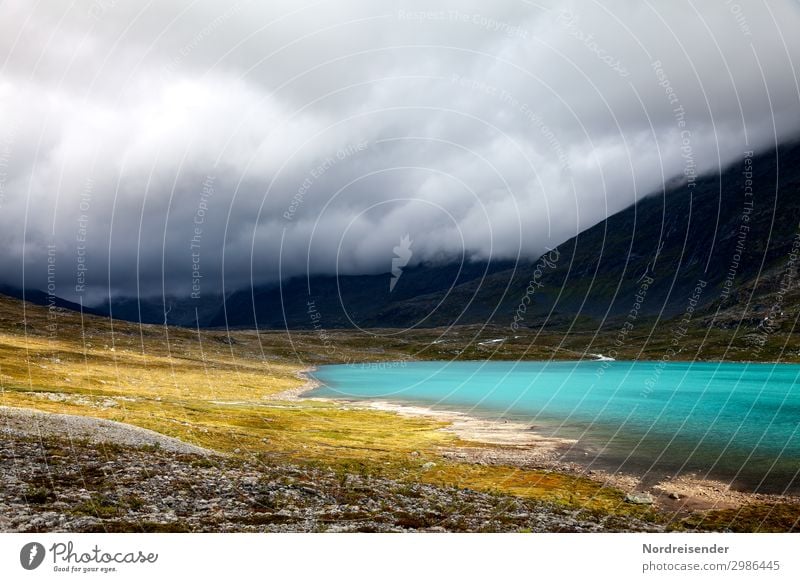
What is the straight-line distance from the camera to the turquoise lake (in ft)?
145

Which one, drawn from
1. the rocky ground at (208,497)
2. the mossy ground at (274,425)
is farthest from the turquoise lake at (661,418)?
the rocky ground at (208,497)

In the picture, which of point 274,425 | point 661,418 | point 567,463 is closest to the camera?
point 567,463

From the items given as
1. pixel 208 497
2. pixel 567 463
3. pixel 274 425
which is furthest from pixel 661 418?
pixel 208 497

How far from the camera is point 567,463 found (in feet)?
148

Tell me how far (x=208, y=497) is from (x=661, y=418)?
221 feet

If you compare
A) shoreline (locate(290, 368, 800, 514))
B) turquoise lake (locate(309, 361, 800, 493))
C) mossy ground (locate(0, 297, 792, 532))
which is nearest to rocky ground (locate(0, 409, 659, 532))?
mossy ground (locate(0, 297, 792, 532))

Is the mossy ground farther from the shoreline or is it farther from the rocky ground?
the rocky ground

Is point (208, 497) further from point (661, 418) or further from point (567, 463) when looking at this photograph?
point (661, 418)

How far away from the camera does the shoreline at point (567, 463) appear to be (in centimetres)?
3419

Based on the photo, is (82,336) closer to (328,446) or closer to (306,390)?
(306,390)

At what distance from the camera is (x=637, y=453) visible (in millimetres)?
49625

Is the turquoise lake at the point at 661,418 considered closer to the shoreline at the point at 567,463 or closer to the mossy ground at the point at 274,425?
the shoreline at the point at 567,463

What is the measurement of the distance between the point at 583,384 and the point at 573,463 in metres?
100
